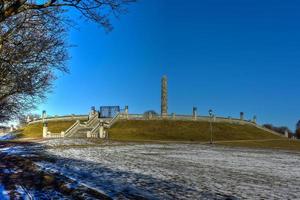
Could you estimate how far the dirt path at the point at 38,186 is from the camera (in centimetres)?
1019

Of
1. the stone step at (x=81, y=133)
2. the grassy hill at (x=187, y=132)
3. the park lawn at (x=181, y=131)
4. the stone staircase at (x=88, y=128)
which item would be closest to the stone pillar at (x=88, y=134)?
the stone staircase at (x=88, y=128)

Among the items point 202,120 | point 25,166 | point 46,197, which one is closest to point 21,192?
point 46,197

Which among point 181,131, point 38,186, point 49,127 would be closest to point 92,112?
point 49,127

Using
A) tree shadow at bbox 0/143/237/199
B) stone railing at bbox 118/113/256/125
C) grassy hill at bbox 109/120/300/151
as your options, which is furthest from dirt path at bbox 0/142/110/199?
stone railing at bbox 118/113/256/125

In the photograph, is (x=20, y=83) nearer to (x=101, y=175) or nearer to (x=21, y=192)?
(x=101, y=175)

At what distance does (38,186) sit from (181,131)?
68225 millimetres

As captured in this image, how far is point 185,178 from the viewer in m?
13.3

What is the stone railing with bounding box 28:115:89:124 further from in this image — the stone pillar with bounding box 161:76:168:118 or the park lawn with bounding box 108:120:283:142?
the stone pillar with bounding box 161:76:168:118

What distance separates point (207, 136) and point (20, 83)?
53.1 m

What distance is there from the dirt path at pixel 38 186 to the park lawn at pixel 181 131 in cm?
5493

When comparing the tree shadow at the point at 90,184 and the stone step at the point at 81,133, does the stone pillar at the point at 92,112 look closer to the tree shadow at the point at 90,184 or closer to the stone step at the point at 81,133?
the stone step at the point at 81,133

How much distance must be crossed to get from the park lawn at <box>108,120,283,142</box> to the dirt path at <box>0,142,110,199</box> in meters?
54.9

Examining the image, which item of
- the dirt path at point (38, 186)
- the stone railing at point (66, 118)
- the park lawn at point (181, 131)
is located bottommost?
the dirt path at point (38, 186)

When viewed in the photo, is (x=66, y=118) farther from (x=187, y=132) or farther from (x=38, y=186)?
(x=38, y=186)
